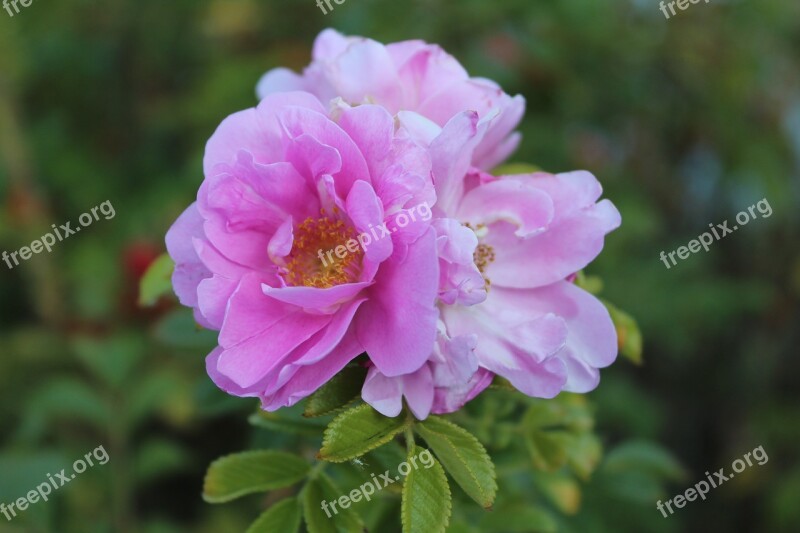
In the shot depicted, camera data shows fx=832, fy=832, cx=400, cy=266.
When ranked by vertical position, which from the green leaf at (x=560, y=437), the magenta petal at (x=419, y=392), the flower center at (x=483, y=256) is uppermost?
the flower center at (x=483, y=256)

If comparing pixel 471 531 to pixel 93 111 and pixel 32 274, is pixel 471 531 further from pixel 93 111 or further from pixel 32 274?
pixel 93 111

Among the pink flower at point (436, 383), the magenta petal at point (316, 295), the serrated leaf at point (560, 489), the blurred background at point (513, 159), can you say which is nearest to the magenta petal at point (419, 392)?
the pink flower at point (436, 383)

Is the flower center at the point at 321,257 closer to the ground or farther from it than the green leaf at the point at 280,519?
farther from it

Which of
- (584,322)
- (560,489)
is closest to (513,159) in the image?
(560,489)

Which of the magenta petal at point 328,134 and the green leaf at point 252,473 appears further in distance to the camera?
the green leaf at point 252,473

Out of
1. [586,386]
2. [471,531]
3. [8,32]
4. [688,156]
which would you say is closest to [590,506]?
[471,531]

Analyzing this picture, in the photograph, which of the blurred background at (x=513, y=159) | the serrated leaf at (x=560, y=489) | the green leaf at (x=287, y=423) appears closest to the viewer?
the green leaf at (x=287, y=423)

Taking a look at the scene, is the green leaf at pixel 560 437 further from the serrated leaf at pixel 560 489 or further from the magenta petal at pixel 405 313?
the magenta petal at pixel 405 313
